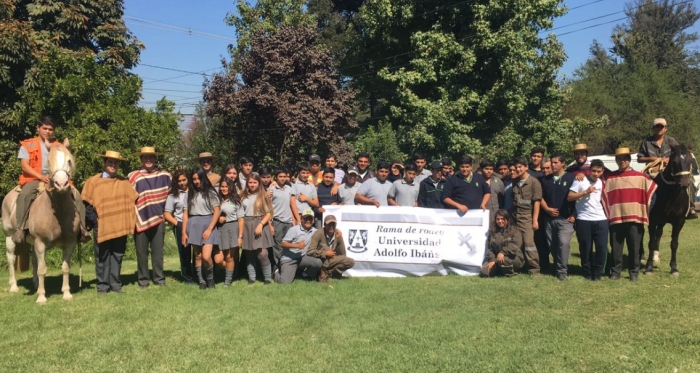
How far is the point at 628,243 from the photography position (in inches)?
346

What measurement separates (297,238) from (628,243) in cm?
536

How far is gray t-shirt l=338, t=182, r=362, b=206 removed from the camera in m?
9.85

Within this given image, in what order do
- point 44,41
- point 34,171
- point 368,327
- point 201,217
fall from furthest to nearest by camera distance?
point 44,41 < point 201,217 < point 34,171 < point 368,327

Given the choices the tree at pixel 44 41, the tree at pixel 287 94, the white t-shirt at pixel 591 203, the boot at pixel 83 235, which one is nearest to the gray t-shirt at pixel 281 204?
the boot at pixel 83 235

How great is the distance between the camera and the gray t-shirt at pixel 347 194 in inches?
388

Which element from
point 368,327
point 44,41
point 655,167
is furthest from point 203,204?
point 44,41

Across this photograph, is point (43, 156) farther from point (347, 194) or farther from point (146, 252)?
point (347, 194)

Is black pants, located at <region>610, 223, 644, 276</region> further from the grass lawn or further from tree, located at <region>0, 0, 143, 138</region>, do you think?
Answer: tree, located at <region>0, 0, 143, 138</region>

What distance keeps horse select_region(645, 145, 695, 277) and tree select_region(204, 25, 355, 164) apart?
13.5m

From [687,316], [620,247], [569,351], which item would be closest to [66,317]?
[569,351]

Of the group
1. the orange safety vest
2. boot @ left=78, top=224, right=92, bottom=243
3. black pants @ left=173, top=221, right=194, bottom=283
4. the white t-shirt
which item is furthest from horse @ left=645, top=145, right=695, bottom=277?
the orange safety vest

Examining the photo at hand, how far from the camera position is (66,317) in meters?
6.84

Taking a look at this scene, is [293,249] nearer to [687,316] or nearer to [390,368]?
[390,368]

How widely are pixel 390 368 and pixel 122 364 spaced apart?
250cm
